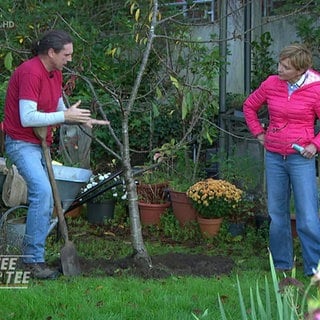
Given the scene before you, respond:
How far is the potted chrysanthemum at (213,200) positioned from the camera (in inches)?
301

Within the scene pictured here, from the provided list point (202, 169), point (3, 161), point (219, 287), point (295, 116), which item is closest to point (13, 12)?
point (3, 161)

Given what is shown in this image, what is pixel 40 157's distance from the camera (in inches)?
232

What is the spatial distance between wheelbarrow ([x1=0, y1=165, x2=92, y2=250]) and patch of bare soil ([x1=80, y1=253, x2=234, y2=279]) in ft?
1.82

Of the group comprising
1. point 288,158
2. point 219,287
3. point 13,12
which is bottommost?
point 219,287

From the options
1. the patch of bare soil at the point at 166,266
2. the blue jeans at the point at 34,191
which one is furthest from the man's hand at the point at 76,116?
the patch of bare soil at the point at 166,266

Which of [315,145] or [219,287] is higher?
[315,145]

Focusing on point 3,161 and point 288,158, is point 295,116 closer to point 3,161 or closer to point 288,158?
point 288,158

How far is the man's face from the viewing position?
574cm

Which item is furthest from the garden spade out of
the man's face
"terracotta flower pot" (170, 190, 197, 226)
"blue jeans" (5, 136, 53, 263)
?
"terracotta flower pot" (170, 190, 197, 226)

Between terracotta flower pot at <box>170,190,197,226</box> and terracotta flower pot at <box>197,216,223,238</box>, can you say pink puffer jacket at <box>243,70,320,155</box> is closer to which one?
terracotta flower pot at <box>197,216,223,238</box>

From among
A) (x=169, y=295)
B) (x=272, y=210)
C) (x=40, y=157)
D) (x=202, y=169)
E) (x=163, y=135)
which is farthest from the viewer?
(x=163, y=135)

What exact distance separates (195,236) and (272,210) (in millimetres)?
1689

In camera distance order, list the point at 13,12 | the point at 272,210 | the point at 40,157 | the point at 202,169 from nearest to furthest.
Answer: the point at 40,157, the point at 272,210, the point at 13,12, the point at 202,169

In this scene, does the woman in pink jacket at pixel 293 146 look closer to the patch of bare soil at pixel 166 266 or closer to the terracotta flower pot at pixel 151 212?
the patch of bare soil at pixel 166 266
